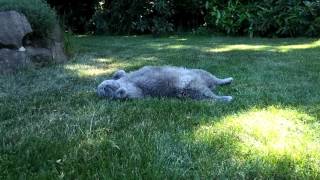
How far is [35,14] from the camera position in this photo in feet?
25.6

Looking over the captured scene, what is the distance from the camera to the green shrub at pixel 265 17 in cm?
1170

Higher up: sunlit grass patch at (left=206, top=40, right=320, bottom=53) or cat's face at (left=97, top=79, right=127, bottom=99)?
cat's face at (left=97, top=79, right=127, bottom=99)

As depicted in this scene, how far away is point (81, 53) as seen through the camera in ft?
29.9

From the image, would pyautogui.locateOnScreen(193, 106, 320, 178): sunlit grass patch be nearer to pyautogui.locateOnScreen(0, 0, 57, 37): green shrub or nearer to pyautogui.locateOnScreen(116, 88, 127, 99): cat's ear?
pyautogui.locateOnScreen(116, 88, 127, 99): cat's ear

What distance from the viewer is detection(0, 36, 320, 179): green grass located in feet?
10.2

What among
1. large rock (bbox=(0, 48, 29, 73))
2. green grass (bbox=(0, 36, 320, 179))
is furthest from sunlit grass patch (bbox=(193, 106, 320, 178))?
large rock (bbox=(0, 48, 29, 73))

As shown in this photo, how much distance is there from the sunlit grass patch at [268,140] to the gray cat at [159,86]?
0.66m

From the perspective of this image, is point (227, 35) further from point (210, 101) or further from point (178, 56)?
point (210, 101)

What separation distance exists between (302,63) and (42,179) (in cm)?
522

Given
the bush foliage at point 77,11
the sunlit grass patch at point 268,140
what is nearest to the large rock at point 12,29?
the sunlit grass patch at point 268,140

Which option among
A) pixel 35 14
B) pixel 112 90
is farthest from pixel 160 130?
pixel 35 14

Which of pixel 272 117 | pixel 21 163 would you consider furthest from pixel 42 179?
pixel 272 117

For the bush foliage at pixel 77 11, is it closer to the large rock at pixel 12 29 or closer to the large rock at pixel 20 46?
the large rock at pixel 20 46

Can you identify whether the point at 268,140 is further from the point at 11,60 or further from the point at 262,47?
the point at 262,47
